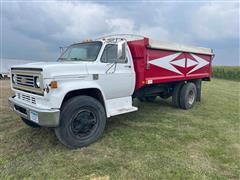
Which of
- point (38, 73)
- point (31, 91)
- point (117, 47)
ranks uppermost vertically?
point (117, 47)

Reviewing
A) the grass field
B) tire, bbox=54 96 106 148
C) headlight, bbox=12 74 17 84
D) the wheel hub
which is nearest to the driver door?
tire, bbox=54 96 106 148

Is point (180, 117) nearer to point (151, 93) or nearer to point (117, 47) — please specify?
point (151, 93)

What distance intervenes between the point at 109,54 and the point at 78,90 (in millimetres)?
1167

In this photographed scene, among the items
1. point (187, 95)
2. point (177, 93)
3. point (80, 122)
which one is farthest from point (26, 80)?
point (187, 95)

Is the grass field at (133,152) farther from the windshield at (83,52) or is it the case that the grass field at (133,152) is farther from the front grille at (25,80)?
the windshield at (83,52)

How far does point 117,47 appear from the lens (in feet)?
14.9

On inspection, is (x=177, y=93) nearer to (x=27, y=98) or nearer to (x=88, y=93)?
(x=88, y=93)

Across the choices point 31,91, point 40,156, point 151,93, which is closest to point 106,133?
point 40,156

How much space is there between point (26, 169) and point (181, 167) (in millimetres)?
2469

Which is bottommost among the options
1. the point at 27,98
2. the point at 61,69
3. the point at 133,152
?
the point at 133,152

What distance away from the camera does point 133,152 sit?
12.2 feet

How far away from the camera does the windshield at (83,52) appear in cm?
444

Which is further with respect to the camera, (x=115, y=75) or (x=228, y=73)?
(x=228, y=73)

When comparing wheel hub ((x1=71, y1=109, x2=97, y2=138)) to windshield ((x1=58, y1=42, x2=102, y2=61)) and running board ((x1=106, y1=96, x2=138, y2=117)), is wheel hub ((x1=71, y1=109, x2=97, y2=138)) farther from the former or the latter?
windshield ((x1=58, y1=42, x2=102, y2=61))
